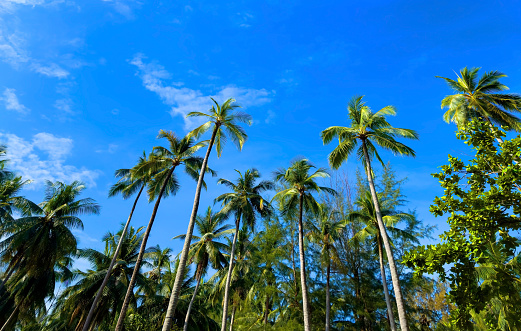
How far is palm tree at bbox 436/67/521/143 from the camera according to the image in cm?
1794

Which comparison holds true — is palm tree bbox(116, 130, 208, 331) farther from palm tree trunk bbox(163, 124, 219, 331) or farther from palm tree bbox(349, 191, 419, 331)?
palm tree bbox(349, 191, 419, 331)

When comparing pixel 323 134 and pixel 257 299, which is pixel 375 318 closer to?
pixel 257 299

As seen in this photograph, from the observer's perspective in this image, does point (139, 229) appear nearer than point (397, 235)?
No

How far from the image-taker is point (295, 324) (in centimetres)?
1891

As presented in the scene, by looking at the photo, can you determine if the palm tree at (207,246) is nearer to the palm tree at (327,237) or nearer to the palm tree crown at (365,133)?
the palm tree at (327,237)

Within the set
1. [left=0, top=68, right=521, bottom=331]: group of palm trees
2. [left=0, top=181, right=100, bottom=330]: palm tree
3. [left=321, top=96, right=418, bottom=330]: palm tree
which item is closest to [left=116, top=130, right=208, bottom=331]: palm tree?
[left=0, top=68, right=521, bottom=331]: group of palm trees

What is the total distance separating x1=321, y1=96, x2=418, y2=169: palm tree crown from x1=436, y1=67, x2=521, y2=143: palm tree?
5364 millimetres

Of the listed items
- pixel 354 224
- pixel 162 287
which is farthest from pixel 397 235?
pixel 162 287

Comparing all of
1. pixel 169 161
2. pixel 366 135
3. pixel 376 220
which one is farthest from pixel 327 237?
pixel 169 161

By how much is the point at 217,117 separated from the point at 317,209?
912cm

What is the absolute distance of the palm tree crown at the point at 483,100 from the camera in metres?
17.9

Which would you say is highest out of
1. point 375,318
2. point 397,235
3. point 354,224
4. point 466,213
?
point 354,224

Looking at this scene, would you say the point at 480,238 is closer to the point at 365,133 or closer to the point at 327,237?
the point at 365,133

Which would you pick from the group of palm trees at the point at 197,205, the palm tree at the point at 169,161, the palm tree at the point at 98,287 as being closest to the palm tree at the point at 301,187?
the group of palm trees at the point at 197,205
